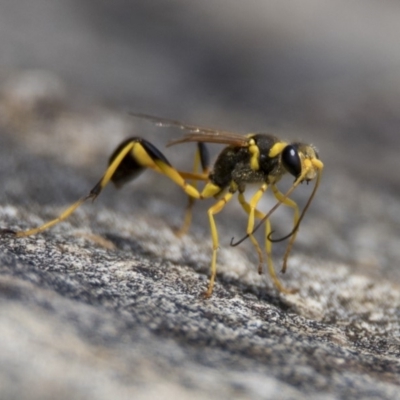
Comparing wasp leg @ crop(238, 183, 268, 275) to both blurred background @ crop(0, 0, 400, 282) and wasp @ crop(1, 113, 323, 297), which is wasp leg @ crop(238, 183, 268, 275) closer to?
wasp @ crop(1, 113, 323, 297)

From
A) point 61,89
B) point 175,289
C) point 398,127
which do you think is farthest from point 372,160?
point 175,289

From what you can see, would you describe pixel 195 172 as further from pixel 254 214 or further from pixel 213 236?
pixel 213 236

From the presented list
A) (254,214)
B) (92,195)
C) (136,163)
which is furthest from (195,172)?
(92,195)

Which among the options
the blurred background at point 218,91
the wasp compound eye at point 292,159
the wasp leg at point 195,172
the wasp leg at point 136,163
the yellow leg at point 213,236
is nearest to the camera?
the yellow leg at point 213,236

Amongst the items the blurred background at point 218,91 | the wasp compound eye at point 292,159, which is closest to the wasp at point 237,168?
the wasp compound eye at point 292,159

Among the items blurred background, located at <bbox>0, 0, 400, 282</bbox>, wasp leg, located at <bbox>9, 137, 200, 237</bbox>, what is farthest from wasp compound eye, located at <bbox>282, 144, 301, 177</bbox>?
blurred background, located at <bbox>0, 0, 400, 282</bbox>

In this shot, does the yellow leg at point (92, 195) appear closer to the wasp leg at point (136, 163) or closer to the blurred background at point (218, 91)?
the wasp leg at point (136, 163)

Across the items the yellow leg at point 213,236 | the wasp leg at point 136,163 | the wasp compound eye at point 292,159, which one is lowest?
the yellow leg at point 213,236
